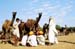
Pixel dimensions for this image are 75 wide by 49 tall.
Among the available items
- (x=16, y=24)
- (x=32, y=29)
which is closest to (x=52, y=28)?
(x=32, y=29)

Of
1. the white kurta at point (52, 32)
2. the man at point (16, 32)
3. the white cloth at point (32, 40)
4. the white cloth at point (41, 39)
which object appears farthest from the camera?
the man at point (16, 32)

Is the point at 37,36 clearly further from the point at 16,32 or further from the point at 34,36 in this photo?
the point at 16,32

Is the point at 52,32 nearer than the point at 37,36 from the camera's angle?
No

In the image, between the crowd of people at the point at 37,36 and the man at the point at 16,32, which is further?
the man at the point at 16,32

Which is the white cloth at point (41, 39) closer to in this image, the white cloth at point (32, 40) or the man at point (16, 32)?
the white cloth at point (32, 40)

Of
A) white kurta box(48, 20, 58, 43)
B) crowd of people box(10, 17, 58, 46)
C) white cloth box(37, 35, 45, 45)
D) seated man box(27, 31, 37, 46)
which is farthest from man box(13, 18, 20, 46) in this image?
white kurta box(48, 20, 58, 43)

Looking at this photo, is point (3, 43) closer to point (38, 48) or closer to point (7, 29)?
point (7, 29)

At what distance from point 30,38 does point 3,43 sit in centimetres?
238

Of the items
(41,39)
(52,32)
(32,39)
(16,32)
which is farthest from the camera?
(16,32)

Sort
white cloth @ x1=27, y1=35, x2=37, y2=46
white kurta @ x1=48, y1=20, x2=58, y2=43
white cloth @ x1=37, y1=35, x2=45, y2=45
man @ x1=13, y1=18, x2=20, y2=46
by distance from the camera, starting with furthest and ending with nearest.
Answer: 1. man @ x1=13, y1=18, x2=20, y2=46
2. white kurta @ x1=48, y1=20, x2=58, y2=43
3. white cloth @ x1=37, y1=35, x2=45, y2=45
4. white cloth @ x1=27, y1=35, x2=37, y2=46

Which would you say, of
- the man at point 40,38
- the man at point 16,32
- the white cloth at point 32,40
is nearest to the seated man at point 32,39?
the white cloth at point 32,40

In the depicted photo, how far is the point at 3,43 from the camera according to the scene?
66.1 ft

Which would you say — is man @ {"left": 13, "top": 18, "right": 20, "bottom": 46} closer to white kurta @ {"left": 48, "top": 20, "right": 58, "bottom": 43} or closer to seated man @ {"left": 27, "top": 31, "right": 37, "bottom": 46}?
seated man @ {"left": 27, "top": 31, "right": 37, "bottom": 46}

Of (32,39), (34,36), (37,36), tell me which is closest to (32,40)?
(32,39)
